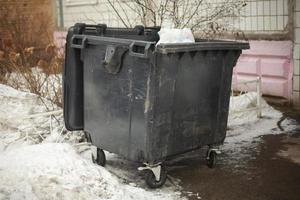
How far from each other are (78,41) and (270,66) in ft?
11.5

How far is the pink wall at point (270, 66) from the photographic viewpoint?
646 centimetres

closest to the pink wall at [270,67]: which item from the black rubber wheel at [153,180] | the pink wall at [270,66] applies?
the pink wall at [270,66]

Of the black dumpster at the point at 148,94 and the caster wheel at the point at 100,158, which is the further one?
the caster wheel at the point at 100,158

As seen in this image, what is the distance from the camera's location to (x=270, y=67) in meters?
6.67

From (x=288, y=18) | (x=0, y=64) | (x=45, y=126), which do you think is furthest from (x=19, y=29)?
(x=288, y=18)

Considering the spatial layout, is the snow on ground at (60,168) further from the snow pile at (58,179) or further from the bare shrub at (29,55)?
the bare shrub at (29,55)

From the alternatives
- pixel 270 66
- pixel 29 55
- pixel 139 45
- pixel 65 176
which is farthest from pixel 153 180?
pixel 29 55

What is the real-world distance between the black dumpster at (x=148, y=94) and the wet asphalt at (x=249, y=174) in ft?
0.78

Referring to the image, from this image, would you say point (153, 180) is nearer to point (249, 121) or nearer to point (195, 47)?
point (195, 47)

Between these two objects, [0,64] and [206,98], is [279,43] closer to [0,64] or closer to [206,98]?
[206,98]

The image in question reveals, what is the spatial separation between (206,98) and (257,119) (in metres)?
2.36

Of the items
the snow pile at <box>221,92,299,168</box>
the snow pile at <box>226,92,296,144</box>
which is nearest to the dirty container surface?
the snow pile at <box>221,92,299,168</box>

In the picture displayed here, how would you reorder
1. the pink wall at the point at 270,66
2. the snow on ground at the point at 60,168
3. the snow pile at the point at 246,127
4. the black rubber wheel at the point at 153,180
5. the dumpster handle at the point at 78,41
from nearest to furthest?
the snow on ground at the point at 60,168, the black rubber wheel at the point at 153,180, the dumpster handle at the point at 78,41, the snow pile at the point at 246,127, the pink wall at the point at 270,66

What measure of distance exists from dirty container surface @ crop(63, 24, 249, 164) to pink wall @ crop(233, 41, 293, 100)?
95.6 inches
